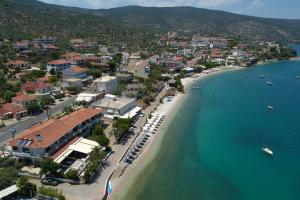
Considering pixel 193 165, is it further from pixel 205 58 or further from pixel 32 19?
pixel 32 19

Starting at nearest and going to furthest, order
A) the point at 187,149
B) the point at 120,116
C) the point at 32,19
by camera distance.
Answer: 1. the point at 187,149
2. the point at 120,116
3. the point at 32,19

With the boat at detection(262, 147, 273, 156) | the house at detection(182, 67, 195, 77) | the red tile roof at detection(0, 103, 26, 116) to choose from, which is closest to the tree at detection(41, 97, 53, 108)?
the red tile roof at detection(0, 103, 26, 116)

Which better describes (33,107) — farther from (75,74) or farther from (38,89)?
(75,74)

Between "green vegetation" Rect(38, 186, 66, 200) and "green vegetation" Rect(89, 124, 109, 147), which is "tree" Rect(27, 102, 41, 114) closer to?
"green vegetation" Rect(89, 124, 109, 147)

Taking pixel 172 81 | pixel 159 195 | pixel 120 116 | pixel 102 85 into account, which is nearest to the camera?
pixel 159 195

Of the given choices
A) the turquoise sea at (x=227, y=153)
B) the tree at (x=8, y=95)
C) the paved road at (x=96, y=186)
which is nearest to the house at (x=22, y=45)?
the tree at (x=8, y=95)

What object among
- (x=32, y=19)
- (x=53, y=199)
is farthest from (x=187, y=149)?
(x=32, y=19)

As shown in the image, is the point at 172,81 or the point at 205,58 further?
the point at 205,58
